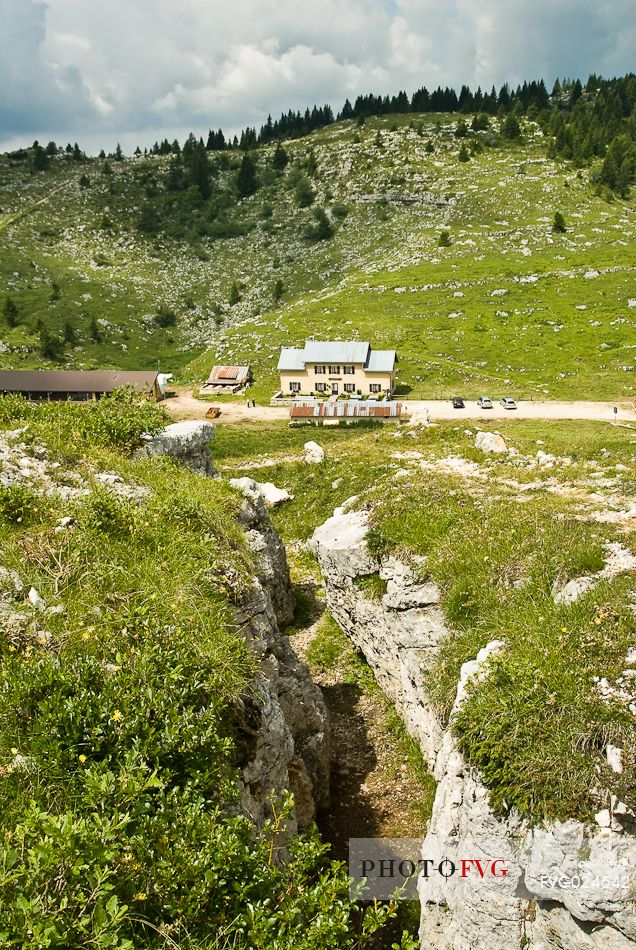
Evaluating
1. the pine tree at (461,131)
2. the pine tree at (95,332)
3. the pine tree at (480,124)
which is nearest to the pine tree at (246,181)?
the pine tree at (461,131)

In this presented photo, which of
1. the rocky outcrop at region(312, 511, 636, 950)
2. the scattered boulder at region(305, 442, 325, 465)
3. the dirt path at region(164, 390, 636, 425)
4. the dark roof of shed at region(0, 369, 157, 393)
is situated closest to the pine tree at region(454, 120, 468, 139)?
the dirt path at region(164, 390, 636, 425)

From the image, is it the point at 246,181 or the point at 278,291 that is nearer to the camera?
the point at 278,291

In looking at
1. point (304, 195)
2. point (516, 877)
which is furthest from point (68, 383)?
point (304, 195)

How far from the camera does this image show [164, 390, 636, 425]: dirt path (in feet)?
195

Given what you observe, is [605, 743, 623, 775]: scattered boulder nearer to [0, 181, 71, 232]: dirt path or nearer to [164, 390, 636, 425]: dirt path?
[164, 390, 636, 425]: dirt path

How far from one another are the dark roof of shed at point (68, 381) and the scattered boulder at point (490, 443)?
54924mm

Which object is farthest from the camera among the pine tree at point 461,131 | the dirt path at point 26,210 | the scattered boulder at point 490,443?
the pine tree at point 461,131

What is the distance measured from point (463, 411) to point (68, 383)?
5331 centimetres

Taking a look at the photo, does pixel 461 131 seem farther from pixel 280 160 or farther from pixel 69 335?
pixel 69 335

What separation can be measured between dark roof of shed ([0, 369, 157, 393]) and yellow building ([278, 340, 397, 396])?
19.6 metres

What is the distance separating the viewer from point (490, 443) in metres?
32.6

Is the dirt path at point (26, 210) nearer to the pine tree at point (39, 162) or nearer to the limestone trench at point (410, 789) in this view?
the pine tree at point (39, 162)

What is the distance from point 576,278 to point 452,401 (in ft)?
145

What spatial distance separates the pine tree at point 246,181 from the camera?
A: 160875mm
